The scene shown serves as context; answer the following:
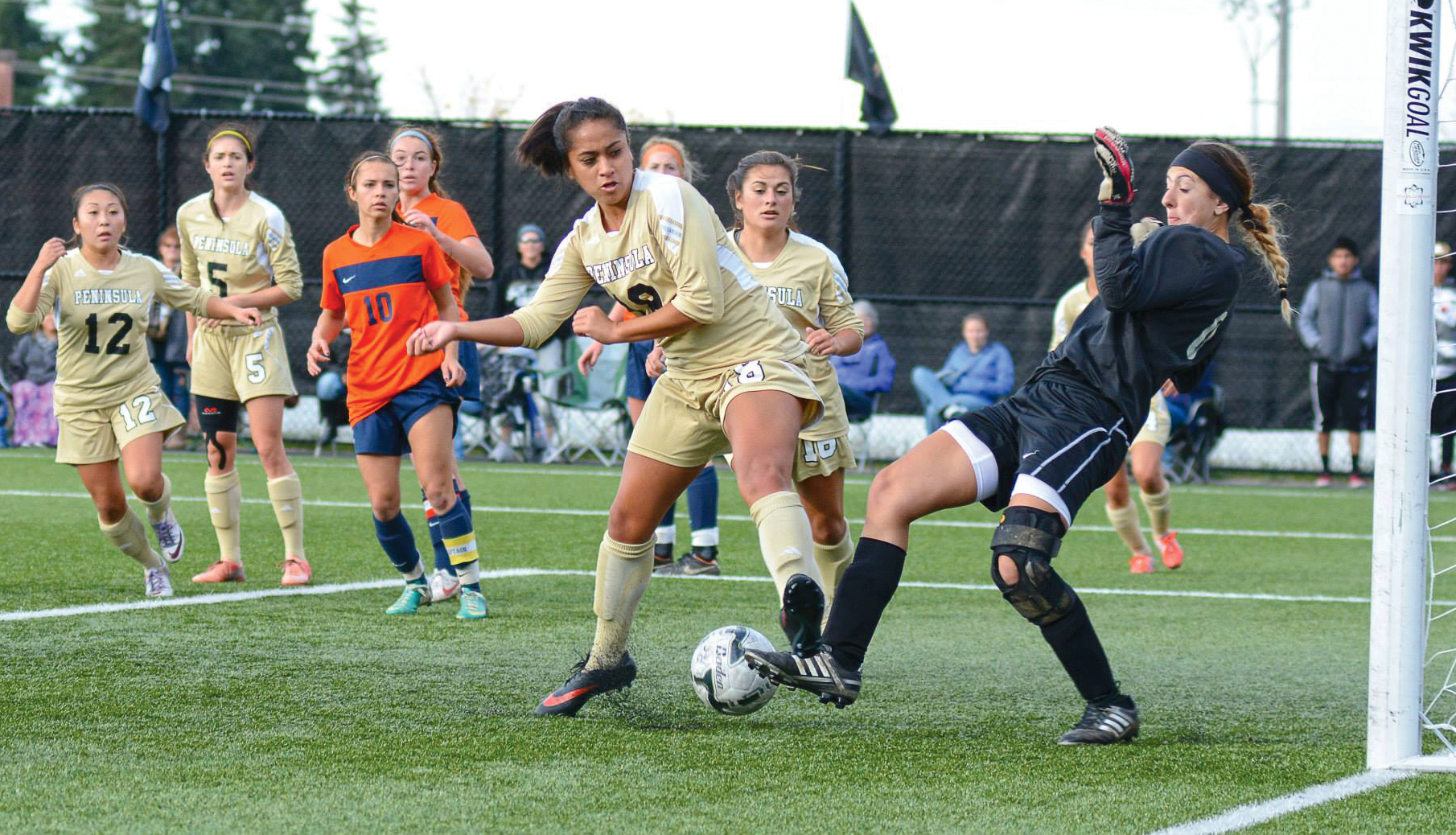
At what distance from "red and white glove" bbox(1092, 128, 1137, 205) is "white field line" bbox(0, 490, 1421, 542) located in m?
6.94

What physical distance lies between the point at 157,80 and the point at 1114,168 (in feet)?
44.6

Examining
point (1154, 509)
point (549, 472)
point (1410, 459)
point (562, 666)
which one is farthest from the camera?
point (549, 472)

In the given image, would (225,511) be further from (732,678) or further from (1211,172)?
(1211,172)

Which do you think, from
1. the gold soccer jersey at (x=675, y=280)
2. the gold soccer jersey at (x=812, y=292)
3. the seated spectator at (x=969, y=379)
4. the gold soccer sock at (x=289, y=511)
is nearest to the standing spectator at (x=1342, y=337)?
the seated spectator at (x=969, y=379)

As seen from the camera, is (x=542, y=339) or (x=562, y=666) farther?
(x=562, y=666)

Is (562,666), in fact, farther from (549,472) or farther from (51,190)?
(51,190)

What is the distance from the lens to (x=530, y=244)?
14539mm

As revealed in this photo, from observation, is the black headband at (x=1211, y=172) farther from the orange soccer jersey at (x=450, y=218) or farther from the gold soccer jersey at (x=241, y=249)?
the gold soccer jersey at (x=241, y=249)

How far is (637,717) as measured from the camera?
4727 millimetres

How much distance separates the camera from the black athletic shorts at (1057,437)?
4.28 m

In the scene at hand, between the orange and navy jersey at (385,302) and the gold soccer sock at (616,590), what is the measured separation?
2.05 metres

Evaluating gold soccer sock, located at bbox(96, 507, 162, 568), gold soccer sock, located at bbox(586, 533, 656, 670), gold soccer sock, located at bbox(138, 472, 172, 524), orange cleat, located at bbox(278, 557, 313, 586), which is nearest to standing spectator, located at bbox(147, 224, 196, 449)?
gold soccer sock, located at bbox(138, 472, 172, 524)

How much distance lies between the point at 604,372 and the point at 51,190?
5813 millimetres

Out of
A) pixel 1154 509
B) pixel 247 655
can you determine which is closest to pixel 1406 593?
pixel 247 655
